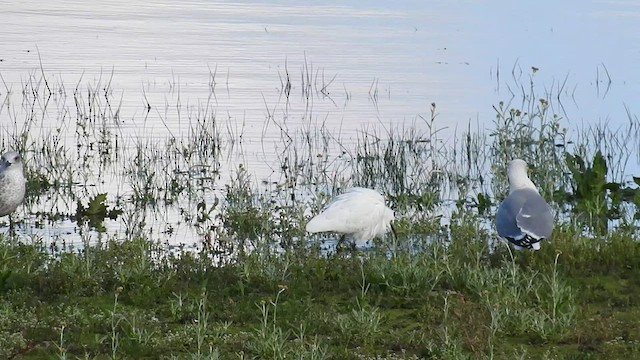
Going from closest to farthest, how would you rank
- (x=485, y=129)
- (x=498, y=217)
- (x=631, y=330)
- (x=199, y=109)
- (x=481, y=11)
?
(x=631, y=330) → (x=498, y=217) → (x=485, y=129) → (x=199, y=109) → (x=481, y=11)

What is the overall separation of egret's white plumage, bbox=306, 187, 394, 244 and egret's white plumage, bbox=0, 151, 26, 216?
2423 mm

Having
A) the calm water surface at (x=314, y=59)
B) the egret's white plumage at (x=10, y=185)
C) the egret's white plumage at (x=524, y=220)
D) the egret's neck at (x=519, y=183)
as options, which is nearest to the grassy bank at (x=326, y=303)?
the egret's white plumage at (x=524, y=220)

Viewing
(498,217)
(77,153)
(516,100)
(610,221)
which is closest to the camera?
(498,217)

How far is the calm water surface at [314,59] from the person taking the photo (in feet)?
54.0

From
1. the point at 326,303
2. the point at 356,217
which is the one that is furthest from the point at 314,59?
the point at 326,303

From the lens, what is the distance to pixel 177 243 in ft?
35.0

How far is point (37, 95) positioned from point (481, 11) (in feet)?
49.4

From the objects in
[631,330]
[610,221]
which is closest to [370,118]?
[610,221]

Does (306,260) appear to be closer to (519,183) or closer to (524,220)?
(524,220)

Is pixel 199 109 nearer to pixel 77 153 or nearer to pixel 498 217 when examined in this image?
pixel 77 153

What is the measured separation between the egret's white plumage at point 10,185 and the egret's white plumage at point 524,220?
12.7ft

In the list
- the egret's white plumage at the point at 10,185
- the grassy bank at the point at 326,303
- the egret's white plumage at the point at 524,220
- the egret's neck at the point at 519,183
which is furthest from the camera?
the egret's white plumage at the point at 10,185

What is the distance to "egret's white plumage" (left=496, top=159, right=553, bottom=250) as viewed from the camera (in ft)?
29.2

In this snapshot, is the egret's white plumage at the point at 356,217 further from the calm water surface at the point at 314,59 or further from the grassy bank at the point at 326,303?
the calm water surface at the point at 314,59
